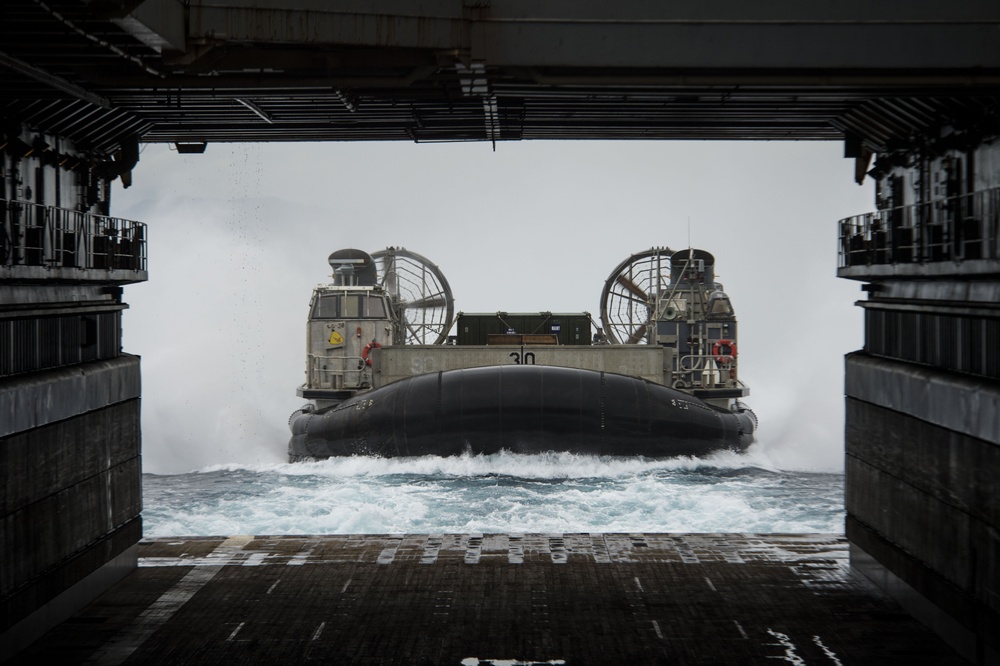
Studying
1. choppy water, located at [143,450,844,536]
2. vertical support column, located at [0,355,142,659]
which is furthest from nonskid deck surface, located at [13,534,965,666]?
choppy water, located at [143,450,844,536]

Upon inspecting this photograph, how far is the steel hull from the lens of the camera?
2242 cm

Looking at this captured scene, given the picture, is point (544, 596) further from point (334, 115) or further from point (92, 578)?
point (334, 115)

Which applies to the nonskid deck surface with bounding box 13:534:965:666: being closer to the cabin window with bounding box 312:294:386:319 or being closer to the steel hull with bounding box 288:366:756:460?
the steel hull with bounding box 288:366:756:460

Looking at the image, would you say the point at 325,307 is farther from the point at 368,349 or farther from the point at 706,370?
the point at 706,370

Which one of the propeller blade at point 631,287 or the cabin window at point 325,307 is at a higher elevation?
the propeller blade at point 631,287

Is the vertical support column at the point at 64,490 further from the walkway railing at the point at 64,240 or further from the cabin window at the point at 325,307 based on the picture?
the cabin window at the point at 325,307

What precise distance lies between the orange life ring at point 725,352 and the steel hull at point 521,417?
4013mm

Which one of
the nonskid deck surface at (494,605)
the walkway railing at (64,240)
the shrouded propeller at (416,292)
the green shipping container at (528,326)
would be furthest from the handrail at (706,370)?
the walkway railing at (64,240)

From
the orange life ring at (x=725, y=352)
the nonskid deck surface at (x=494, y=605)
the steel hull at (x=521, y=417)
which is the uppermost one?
the orange life ring at (x=725, y=352)

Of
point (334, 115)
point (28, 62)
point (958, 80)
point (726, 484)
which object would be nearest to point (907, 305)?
point (958, 80)

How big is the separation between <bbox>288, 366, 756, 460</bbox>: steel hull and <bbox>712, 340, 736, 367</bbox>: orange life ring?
4.01 meters

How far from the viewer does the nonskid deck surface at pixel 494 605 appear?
351 inches

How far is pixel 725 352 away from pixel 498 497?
10700 mm

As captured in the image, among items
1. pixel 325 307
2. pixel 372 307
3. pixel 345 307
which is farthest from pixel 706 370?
pixel 325 307
